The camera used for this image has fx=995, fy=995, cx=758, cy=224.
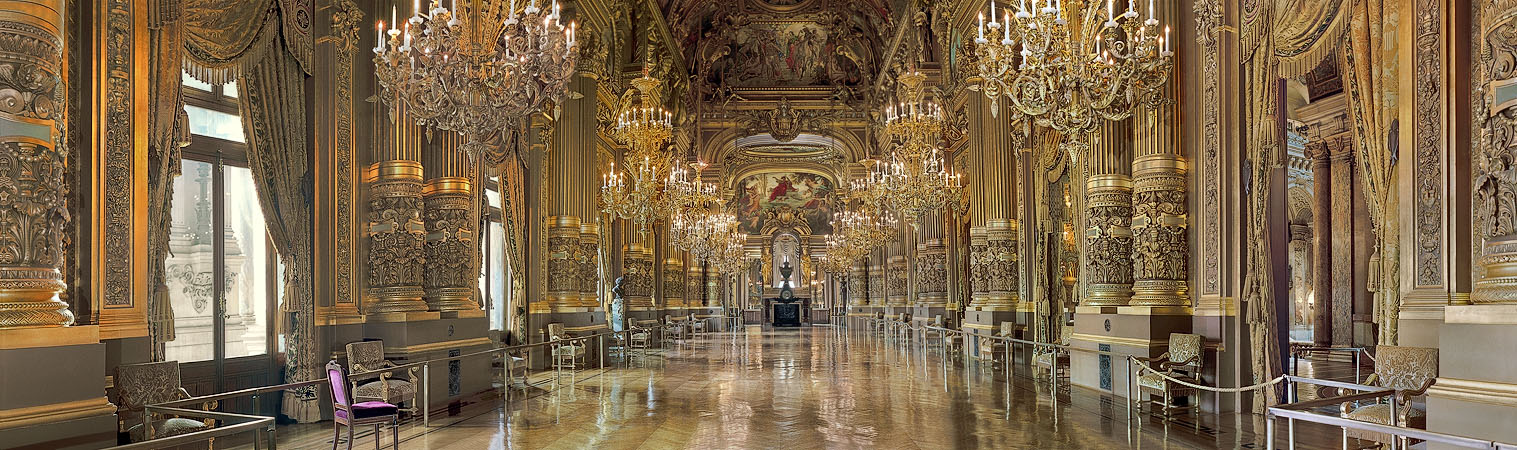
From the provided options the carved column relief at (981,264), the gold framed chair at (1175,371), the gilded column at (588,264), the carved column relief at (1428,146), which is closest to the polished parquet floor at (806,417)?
the gold framed chair at (1175,371)

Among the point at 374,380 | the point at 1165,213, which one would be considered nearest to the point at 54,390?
the point at 374,380

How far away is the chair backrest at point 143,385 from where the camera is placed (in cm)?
669

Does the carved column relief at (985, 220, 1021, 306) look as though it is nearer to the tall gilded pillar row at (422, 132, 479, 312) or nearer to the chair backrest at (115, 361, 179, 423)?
the tall gilded pillar row at (422, 132, 479, 312)

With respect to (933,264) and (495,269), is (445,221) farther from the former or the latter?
(933,264)

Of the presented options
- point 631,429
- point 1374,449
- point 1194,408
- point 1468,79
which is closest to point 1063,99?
point 1468,79

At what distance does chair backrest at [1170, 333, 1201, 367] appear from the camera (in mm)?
10188

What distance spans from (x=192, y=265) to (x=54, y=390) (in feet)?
13.1

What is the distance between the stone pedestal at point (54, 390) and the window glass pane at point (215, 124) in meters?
3.77

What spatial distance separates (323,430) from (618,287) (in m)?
15.4

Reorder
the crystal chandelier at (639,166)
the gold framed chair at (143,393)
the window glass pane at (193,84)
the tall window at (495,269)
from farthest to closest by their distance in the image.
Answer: the tall window at (495,269), the crystal chandelier at (639,166), the window glass pane at (193,84), the gold framed chair at (143,393)

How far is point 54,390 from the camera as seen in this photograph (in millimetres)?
5812

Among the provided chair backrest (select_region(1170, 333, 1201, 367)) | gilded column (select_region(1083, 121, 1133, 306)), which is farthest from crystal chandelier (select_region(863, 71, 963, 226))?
chair backrest (select_region(1170, 333, 1201, 367))

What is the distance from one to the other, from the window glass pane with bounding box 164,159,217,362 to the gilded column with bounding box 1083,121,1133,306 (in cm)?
967

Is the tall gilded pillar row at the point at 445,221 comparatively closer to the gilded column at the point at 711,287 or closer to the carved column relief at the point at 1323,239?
the carved column relief at the point at 1323,239
